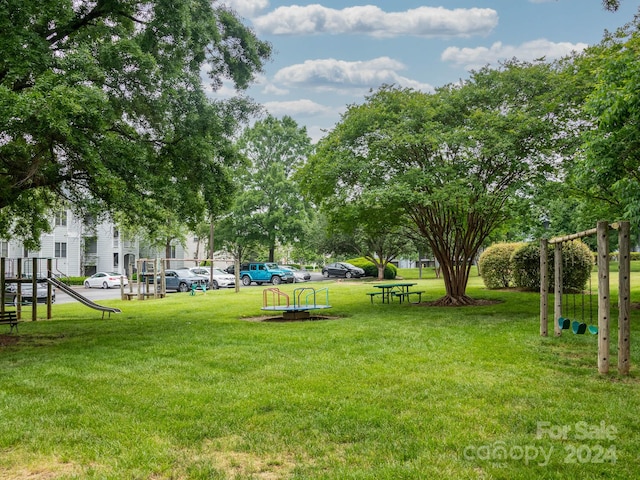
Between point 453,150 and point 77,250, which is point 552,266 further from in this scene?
point 77,250

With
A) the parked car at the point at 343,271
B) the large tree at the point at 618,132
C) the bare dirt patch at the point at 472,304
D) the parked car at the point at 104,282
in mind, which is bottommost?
the parked car at the point at 104,282

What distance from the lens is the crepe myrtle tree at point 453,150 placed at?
15828mm

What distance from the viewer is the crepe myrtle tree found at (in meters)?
15.8

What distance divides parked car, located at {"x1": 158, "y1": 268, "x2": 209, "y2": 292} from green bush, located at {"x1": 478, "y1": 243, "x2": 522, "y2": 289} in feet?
53.6

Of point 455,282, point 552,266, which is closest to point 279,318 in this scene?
point 455,282

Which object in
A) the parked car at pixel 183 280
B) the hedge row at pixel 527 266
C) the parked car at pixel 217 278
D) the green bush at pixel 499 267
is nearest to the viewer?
the hedge row at pixel 527 266

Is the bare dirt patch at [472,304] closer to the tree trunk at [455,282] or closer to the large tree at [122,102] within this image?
the tree trunk at [455,282]

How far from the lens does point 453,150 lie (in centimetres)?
1684

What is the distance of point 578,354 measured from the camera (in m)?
9.19

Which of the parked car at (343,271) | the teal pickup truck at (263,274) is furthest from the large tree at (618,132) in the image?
the parked car at (343,271)

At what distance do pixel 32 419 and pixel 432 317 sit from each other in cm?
1101

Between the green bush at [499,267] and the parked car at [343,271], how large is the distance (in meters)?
19.8

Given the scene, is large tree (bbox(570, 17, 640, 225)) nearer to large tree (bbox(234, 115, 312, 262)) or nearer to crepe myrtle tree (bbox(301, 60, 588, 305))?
crepe myrtle tree (bbox(301, 60, 588, 305))

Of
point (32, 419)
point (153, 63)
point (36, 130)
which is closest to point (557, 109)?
→ point (153, 63)
